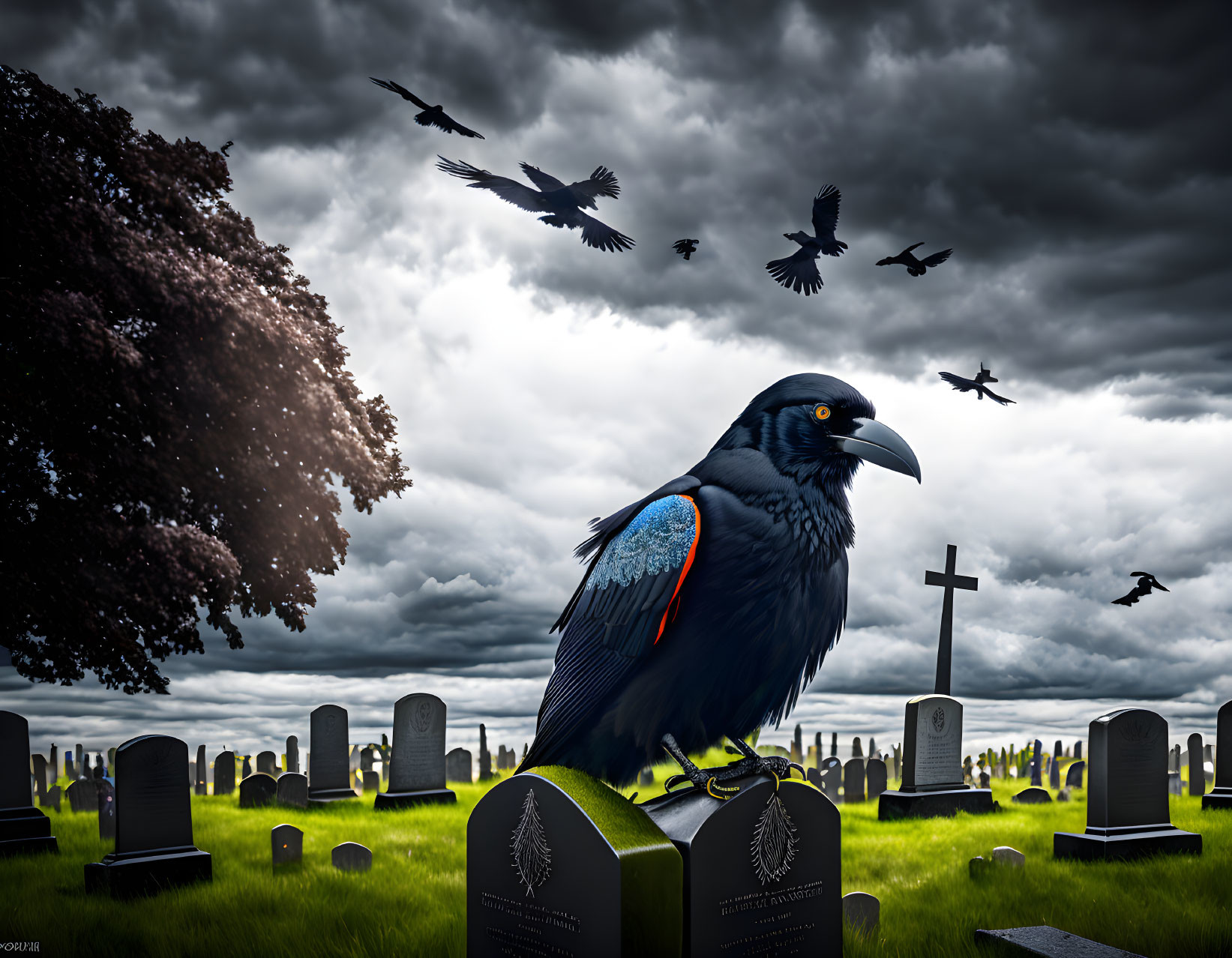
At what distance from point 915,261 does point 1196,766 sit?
11.8 meters

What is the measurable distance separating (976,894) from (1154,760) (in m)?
3.25

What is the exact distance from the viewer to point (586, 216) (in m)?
7.03

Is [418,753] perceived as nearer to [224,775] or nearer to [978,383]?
[224,775]

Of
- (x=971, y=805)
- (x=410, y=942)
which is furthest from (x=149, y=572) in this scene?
(x=971, y=805)

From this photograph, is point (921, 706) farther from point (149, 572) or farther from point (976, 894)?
point (149, 572)

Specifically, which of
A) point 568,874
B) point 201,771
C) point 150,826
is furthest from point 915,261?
point 201,771

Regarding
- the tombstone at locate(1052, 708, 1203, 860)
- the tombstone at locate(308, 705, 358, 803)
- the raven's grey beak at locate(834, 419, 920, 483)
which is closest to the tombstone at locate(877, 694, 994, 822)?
the tombstone at locate(1052, 708, 1203, 860)

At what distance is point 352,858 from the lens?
753 cm

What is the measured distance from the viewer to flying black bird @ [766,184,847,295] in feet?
24.5

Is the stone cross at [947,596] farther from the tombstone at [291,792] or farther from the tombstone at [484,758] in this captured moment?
the tombstone at [291,792]

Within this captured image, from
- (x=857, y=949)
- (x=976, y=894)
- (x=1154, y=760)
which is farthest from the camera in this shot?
(x=1154, y=760)

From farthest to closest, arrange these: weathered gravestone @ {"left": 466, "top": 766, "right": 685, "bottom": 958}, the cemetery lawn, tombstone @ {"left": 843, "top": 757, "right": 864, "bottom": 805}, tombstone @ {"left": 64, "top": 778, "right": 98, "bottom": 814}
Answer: tombstone @ {"left": 843, "top": 757, "right": 864, "bottom": 805} → tombstone @ {"left": 64, "top": 778, "right": 98, "bottom": 814} → the cemetery lawn → weathered gravestone @ {"left": 466, "top": 766, "right": 685, "bottom": 958}

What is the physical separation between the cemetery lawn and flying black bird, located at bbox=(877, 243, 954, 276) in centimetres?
565

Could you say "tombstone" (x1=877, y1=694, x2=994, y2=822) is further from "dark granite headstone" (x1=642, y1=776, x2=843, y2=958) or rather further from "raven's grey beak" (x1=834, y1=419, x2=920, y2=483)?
"raven's grey beak" (x1=834, y1=419, x2=920, y2=483)
